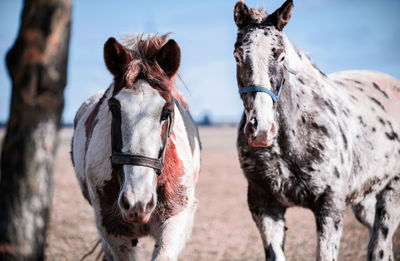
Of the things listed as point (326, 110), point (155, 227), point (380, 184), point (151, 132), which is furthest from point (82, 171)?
point (380, 184)

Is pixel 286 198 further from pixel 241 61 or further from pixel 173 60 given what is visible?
pixel 173 60

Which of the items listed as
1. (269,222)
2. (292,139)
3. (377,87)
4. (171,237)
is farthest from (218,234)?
(171,237)

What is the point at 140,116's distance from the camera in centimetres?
299

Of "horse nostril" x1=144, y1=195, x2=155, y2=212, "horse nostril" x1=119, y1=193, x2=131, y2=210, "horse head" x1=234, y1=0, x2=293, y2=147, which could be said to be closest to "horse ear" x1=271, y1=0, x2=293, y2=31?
"horse head" x1=234, y1=0, x2=293, y2=147

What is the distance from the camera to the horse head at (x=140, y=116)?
2.84 metres

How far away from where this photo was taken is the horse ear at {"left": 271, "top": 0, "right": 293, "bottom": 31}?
3.77m

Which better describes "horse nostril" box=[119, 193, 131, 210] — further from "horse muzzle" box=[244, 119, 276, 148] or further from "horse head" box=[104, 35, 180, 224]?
"horse muzzle" box=[244, 119, 276, 148]

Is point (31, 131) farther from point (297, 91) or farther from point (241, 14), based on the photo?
point (297, 91)

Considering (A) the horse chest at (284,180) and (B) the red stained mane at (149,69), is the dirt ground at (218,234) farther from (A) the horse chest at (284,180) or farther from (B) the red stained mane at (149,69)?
(B) the red stained mane at (149,69)

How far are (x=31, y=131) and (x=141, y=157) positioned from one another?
2.90ft

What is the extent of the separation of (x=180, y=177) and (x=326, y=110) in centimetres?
161

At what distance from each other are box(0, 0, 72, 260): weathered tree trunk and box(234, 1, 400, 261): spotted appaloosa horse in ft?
5.53

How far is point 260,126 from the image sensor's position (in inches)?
131

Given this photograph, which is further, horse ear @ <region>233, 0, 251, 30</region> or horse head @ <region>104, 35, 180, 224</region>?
horse ear @ <region>233, 0, 251, 30</region>
